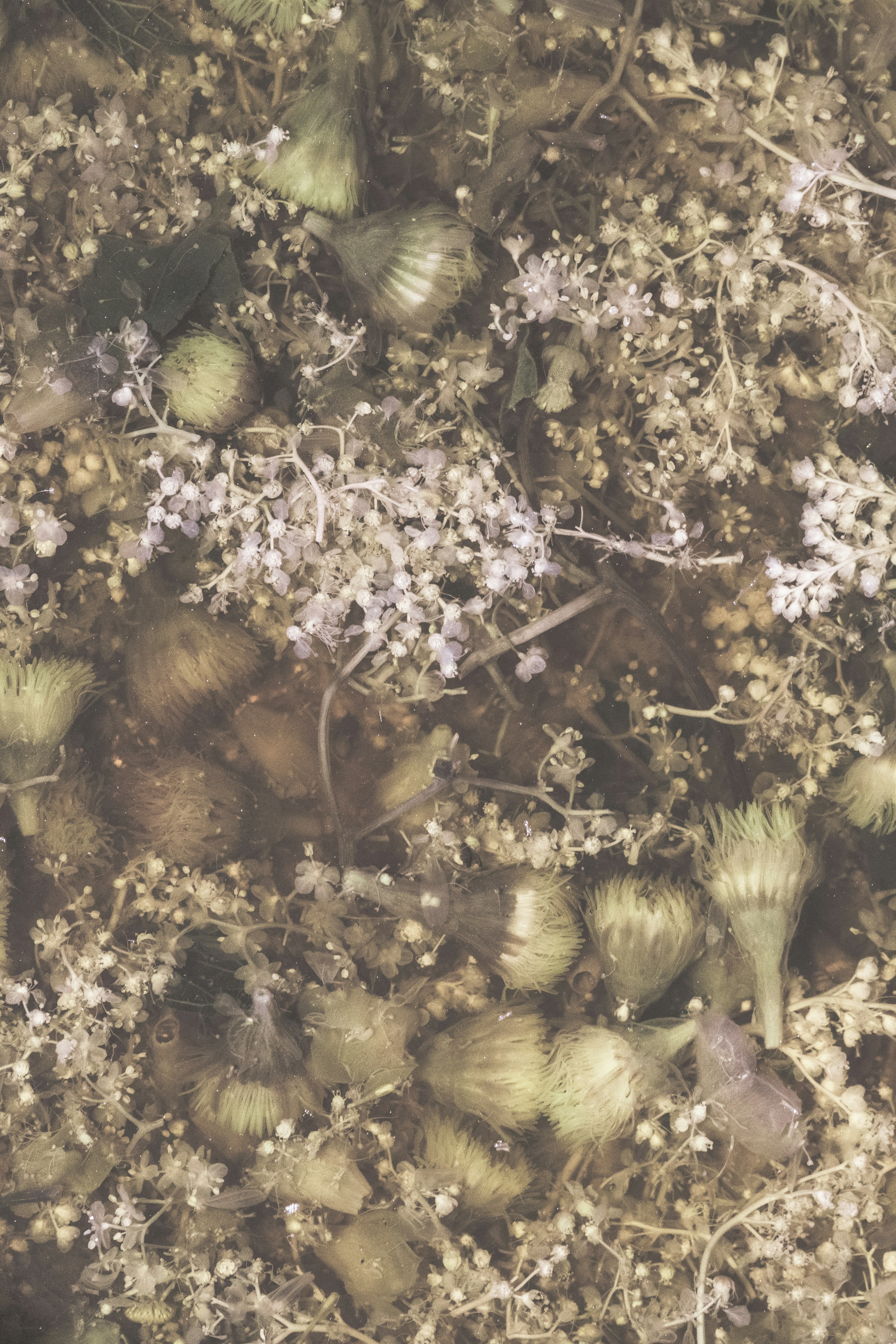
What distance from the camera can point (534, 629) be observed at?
97cm

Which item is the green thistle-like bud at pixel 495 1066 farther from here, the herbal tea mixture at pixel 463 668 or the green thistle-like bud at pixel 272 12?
the green thistle-like bud at pixel 272 12

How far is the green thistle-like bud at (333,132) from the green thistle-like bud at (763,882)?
85cm

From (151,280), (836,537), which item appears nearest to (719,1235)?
(836,537)

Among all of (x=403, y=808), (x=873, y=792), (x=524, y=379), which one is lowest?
(x=403, y=808)

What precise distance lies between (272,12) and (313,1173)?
1.34 meters

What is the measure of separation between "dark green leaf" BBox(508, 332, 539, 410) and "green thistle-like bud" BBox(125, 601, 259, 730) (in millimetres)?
415

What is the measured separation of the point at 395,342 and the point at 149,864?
68cm

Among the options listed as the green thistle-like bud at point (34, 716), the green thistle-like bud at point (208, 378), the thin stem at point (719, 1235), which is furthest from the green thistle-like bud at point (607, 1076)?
the green thistle-like bud at point (208, 378)

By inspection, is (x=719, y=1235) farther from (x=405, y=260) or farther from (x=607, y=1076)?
(x=405, y=260)

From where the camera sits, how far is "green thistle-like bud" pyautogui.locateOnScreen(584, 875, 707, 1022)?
0.95 m

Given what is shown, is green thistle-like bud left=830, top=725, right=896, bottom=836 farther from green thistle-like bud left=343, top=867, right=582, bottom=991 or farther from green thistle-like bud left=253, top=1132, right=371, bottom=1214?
green thistle-like bud left=253, top=1132, right=371, bottom=1214

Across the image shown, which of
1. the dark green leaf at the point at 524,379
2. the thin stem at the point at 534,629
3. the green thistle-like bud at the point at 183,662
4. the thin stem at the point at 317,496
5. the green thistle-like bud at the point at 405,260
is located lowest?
the green thistle-like bud at the point at 183,662

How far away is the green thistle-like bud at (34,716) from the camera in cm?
99

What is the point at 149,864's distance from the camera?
995 millimetres
